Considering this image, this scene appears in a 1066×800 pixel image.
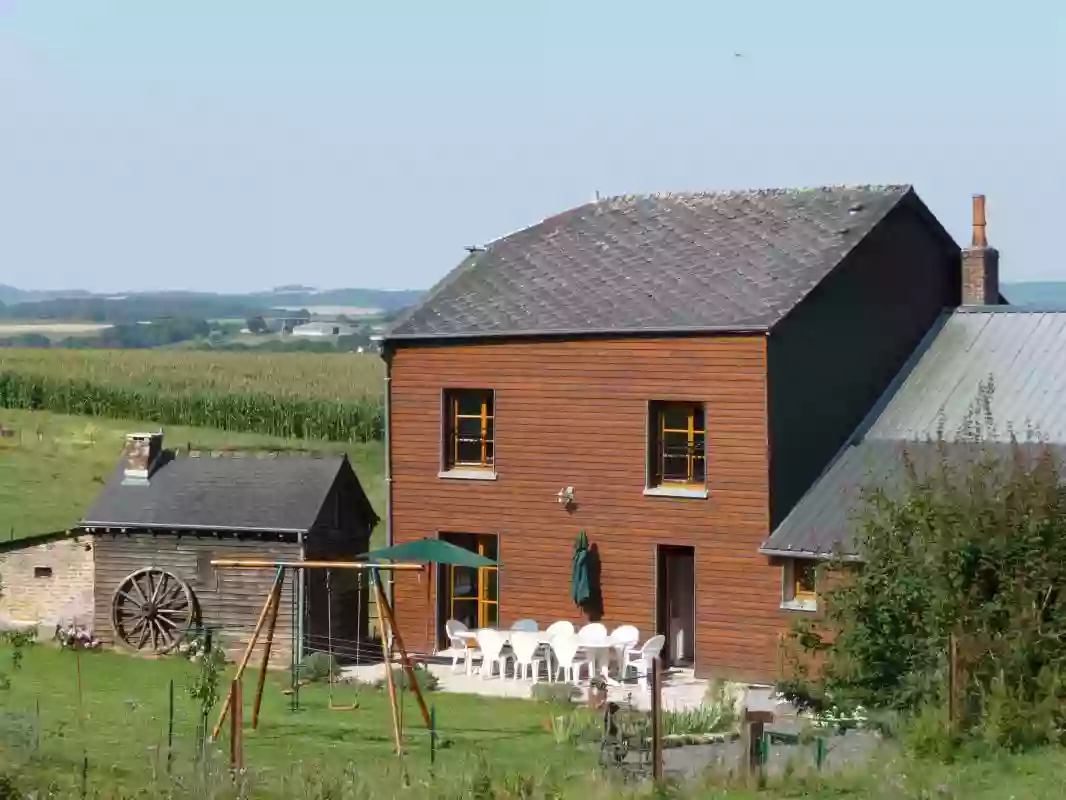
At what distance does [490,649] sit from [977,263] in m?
11.5

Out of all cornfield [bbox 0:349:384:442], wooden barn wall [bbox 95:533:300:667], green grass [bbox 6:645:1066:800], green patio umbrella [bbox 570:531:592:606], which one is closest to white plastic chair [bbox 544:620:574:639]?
green patio umbrella [bbox 570:531:592:606]

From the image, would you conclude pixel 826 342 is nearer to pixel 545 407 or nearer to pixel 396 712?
pixel 545 407

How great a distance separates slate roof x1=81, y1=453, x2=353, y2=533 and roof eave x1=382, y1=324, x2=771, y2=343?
2305 millimetres

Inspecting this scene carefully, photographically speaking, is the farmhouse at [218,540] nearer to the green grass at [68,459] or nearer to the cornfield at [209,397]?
the green grass at [68,459]

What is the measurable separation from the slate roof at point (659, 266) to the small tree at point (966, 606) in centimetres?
729

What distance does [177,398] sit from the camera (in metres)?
60.4

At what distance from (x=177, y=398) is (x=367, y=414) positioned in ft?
23.8

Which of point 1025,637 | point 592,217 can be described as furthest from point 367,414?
point 1025,637

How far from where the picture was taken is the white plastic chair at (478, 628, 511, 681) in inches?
1046

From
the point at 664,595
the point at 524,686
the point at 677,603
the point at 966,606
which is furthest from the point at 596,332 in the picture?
the point at 966,606

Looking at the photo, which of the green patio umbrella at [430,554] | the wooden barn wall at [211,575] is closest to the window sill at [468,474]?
the wooden barn wall at [211,575]

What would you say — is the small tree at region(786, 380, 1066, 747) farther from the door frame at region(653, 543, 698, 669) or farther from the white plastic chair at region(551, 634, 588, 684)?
the door frame at region(653, 543, 698, 669)

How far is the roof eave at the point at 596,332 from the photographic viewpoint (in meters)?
26.2

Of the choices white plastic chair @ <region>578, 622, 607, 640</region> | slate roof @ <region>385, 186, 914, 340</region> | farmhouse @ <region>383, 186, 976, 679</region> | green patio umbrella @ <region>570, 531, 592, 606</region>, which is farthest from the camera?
green patio umbrella @ <region>570, 531, 592, 606</region>
